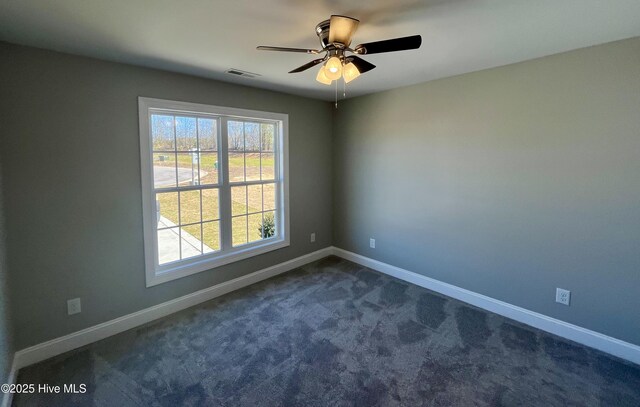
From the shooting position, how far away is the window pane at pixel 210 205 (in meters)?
3.23

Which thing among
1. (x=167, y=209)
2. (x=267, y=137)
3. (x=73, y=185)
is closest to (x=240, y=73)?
(x=267, y=137)

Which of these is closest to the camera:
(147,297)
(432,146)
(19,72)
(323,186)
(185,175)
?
(19,72)

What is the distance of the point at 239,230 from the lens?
3586 millimetres

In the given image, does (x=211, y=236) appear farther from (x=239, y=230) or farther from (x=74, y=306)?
(x=74, y=306)

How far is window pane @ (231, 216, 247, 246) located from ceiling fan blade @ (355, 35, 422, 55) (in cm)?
251

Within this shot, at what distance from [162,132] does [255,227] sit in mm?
1545

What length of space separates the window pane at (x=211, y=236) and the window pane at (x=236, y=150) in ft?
1.92

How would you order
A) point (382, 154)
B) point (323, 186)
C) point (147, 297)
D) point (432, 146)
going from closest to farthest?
point (147, 297)
point (432, 146)
point (382, 154)
point (323, 186)

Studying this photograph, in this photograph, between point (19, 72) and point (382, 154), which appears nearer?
point (19, 72)

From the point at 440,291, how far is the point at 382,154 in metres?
1.84

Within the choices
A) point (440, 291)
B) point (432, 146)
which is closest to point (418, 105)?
point (432, 146)

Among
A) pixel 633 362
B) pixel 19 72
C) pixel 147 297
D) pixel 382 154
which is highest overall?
pixel 19 72

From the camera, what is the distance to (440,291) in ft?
11.0

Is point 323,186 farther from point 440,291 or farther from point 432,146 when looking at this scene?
point 440,291
